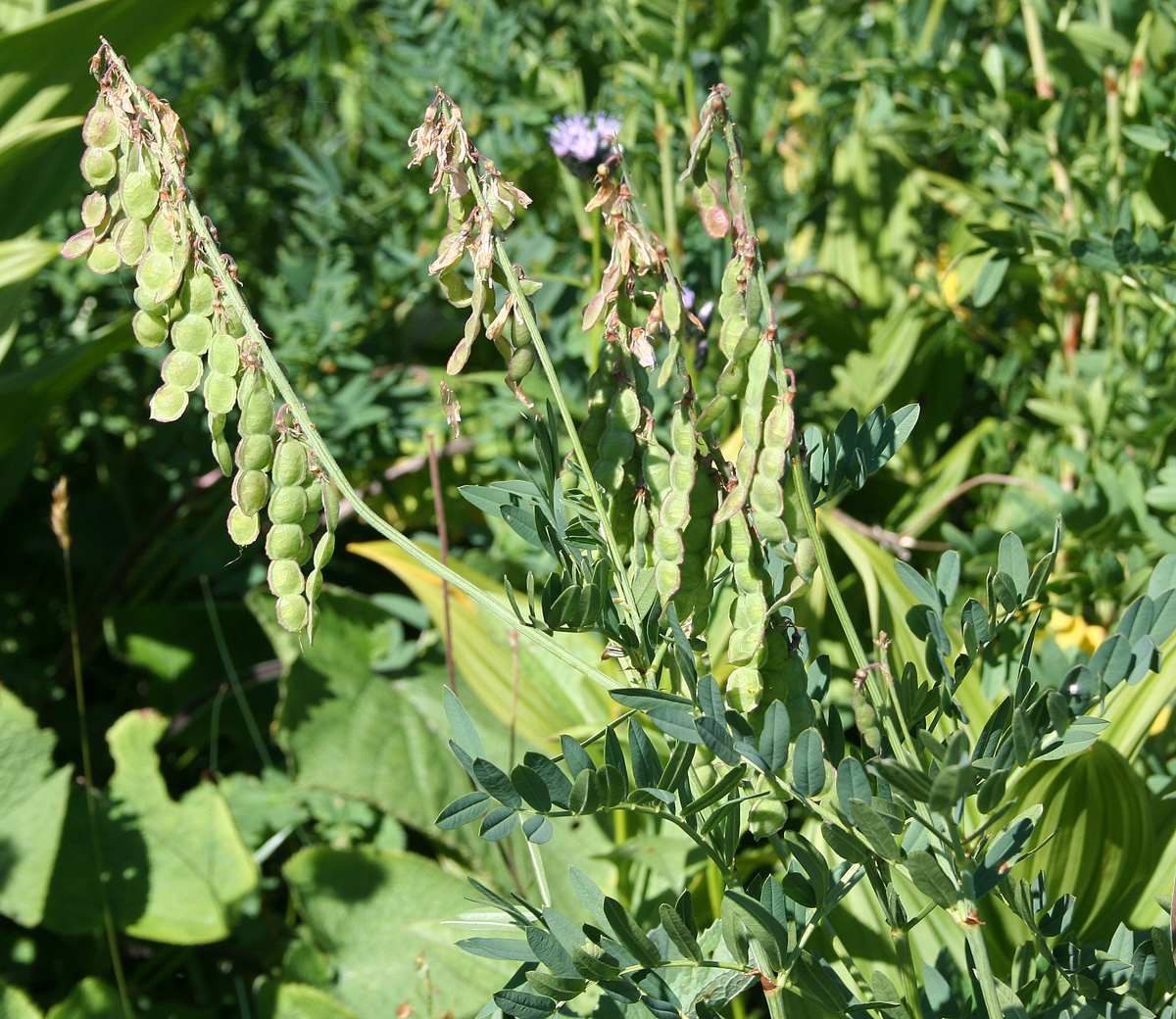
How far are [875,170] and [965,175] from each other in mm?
261

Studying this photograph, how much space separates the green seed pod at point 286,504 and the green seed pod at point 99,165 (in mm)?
184

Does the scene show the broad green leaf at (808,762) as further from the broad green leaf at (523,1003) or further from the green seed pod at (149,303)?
the green seed pod at (149,303)

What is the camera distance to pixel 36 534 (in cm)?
153

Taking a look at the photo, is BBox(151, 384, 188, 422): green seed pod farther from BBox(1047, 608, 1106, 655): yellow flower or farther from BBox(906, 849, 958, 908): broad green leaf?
BBox(1047, 608, 1106, 655): yellow flower

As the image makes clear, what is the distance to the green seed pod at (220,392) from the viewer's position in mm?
507

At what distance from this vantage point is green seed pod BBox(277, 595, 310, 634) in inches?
20.5

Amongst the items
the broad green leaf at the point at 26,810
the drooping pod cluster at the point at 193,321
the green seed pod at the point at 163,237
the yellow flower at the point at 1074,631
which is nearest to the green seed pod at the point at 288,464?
the drooping pod cluster at the point at 193,321

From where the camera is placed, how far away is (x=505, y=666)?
3.86ft

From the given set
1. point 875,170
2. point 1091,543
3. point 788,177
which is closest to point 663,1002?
point 1091,543

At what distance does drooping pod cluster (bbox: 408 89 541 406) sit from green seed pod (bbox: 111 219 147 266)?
147 mm

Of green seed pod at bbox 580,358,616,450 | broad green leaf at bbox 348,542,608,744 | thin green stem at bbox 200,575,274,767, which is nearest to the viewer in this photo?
green seed pod at bbox 580,358,616,450

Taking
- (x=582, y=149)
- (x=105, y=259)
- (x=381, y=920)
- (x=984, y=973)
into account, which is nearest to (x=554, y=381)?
(x=105, y=259)

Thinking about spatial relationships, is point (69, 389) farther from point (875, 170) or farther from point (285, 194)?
point (875, 170)

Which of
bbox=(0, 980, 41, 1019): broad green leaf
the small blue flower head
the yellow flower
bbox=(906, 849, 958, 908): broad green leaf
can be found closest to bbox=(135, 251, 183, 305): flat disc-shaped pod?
bbox=(906, 849, 958, 908): broad green leaf
